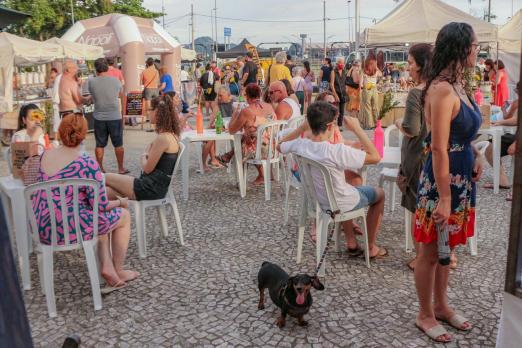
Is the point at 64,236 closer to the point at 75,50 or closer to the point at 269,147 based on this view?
the point at 269,147

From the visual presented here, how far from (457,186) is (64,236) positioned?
239 cm

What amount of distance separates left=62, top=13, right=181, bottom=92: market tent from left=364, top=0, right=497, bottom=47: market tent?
742cm

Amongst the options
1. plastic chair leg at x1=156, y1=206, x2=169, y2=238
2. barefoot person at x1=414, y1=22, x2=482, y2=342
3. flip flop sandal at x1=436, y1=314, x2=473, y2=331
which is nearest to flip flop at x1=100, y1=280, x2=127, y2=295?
plastic chair leg at x1=156, y1=206, x2=169, y2=238

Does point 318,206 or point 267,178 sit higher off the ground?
point 318,206

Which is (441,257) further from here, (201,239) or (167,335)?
(201,239)

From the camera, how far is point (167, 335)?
302cm

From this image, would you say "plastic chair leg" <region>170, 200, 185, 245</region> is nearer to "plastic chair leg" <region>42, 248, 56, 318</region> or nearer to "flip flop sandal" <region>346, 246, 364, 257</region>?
"plastic chair leg" <region>42, 248, 56, 318</region>

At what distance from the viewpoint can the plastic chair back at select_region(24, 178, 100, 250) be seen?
3256 mm

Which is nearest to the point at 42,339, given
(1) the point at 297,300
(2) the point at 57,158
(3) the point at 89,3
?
(2) the point at 57,158

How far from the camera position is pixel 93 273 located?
131 inches

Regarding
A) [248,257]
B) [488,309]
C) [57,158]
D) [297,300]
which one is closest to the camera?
[297,300]

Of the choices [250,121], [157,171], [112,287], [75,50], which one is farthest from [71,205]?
[75,50]

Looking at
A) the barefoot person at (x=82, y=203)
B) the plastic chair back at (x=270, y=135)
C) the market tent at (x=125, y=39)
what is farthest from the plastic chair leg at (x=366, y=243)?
the market tent at (x=125, y=39)

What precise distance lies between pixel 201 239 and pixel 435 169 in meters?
2.68
